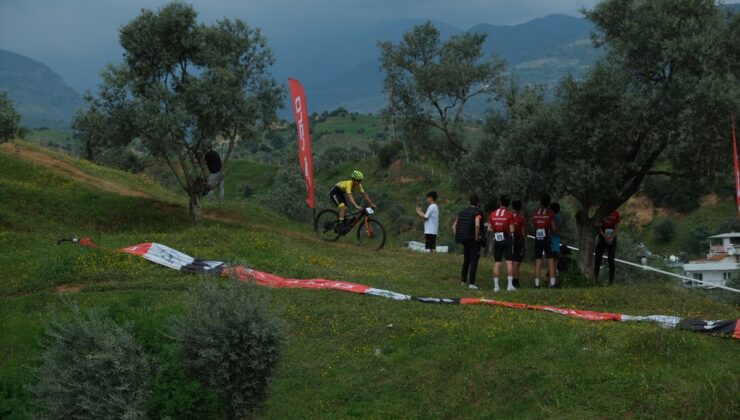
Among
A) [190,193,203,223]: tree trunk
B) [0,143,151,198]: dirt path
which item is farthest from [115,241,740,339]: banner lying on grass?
[0,143,151,198]: dirt path

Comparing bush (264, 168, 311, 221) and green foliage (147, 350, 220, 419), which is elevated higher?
Answer: bush (264, 168, 311, 221)

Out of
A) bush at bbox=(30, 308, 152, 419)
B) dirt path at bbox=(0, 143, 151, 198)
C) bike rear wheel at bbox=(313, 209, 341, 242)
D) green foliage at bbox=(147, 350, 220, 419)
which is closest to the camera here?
bush at bbox=(30, 308, 152, 419)

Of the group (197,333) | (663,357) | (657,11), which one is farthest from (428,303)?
(657,11)

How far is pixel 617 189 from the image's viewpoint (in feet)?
75.9

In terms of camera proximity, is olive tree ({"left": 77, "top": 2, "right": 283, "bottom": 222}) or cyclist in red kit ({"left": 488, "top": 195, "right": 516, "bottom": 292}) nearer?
cyclist in red kit ({"left": 488, "top": 195, "right": 516, "bottom": 292})

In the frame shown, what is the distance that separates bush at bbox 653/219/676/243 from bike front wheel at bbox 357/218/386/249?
5951 centimetres

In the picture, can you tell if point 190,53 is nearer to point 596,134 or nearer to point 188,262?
point 188,262

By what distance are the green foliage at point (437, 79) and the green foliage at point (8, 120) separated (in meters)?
23.0

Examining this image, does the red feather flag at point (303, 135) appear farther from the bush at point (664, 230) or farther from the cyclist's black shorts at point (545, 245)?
the bush at point (664, 230)

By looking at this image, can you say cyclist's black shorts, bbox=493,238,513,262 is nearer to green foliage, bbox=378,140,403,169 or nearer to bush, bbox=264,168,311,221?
bush, bbox=264,168,311,221

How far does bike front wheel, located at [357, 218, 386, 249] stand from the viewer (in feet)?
90.0

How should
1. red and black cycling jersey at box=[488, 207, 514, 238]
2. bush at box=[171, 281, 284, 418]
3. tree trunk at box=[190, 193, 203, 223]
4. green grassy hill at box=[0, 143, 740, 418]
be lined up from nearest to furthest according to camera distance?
bush at box=[171, 281, 284, 418], green grassy hill at box=[0, 143, 740, 418], red and black cycling jersey at box=[488, 207, 514, 238], tree trunk at box=[190, 193, 203, 223]

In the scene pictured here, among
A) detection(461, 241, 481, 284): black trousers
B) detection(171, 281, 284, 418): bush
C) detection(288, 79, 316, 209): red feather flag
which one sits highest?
detection(288, 79, 316, 209): red feather flag

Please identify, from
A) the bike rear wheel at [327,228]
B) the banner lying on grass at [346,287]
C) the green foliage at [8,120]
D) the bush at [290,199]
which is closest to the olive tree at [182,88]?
the green foliage at [8,120]
